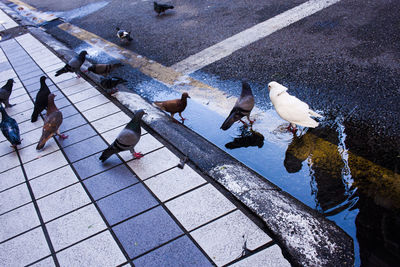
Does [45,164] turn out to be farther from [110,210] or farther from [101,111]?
[110,210]

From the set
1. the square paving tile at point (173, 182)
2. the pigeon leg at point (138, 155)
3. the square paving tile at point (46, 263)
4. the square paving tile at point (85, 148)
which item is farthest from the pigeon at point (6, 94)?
the square paving tile at point (46, 263)

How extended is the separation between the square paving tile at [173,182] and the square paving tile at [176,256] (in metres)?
0.56

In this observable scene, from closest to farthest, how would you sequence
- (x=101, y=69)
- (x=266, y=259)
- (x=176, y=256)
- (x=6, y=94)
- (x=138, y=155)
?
1. (x=266, y=259)
2. (x=176, y=256)
3. (x=138, y=155)
4. (x=6, y=94)
5. (x=101, y=69)

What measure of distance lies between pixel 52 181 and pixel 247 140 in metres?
2.23

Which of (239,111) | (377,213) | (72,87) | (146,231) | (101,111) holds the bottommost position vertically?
(72,87)

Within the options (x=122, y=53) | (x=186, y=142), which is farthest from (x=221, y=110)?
(x=122, y=53)

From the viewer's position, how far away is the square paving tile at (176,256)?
2591 millimetres

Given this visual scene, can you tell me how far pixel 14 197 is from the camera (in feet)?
11.9

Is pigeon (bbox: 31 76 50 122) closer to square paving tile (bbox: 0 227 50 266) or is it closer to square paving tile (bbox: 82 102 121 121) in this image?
square paving tile (bbox: 82 102 121 121)

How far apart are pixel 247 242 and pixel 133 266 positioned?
0.89m

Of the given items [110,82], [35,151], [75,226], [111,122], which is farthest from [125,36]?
[75,226]

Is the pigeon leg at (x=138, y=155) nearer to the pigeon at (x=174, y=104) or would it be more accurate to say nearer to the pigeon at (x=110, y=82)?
the pigeon at (x=174, y=104)

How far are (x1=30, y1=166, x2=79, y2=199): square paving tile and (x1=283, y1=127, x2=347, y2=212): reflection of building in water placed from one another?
2.32 meters

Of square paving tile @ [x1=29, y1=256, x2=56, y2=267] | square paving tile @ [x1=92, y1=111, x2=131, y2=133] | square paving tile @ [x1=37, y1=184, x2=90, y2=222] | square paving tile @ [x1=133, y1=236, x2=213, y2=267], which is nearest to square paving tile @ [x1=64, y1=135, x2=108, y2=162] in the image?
square paving tile @ [x1=92, y1=111, x2=131, y2=133]
